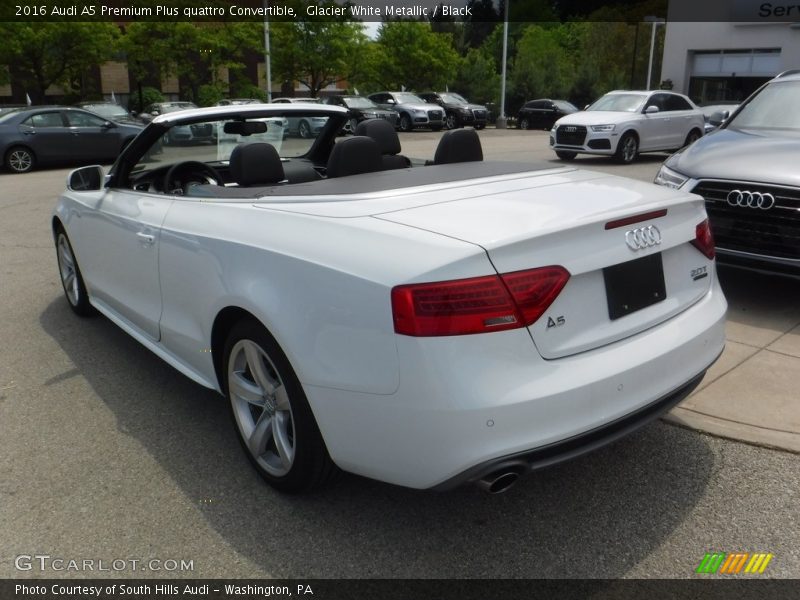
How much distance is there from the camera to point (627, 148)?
645 inches

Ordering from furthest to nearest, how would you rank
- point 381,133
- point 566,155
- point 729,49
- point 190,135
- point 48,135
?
1. point 729,49
2. point 566,155
3. point 48,135
4. point 190,135
5. point 381,133

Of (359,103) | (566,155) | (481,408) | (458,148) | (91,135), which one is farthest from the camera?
(359,103)

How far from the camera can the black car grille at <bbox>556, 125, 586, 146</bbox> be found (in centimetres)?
1627

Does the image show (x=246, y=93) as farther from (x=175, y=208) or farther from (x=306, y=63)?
(x=175, y=208)

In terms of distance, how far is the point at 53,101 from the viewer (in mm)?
48906

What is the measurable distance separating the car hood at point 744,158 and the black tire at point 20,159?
51.3 ft

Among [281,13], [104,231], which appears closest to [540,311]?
A: [104,231]

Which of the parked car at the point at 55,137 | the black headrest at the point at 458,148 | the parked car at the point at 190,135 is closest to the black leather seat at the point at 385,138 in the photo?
the black headrest at the point at 458,148

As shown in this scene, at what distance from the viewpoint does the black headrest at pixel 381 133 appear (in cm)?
429

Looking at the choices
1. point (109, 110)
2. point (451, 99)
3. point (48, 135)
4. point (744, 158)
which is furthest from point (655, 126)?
point (451, 99)

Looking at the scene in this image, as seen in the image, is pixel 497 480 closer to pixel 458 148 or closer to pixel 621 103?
pixel 458 148

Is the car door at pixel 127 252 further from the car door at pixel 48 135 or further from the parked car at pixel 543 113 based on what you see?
the parked car at pixel 543 113

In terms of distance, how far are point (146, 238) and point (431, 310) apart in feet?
6.87

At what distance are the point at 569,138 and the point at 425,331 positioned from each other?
1521cm
